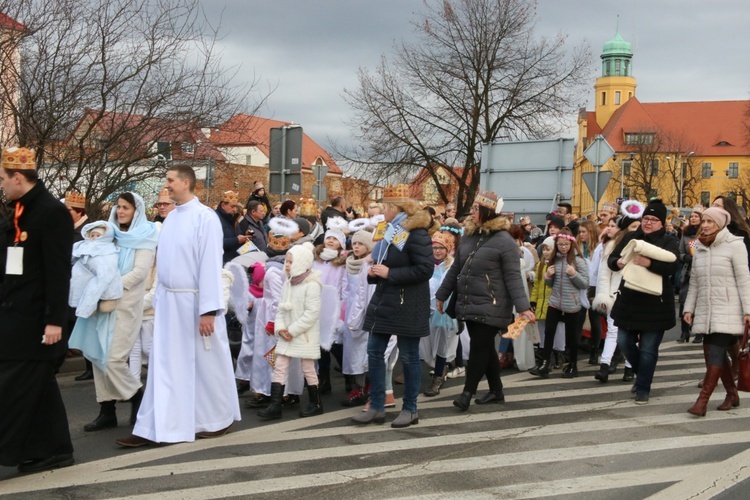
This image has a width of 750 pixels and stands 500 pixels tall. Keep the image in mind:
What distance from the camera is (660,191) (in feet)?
289

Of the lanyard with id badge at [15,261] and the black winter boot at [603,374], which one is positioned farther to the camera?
the black winter boot at [603,374]

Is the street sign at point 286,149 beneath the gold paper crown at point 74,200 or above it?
above

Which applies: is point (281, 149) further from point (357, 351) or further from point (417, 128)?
point (417, 128)

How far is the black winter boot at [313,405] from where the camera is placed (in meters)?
7.99

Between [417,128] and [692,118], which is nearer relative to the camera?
[417,128]

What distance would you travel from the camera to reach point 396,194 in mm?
7875

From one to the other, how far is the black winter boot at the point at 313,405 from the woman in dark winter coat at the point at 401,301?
551 mm

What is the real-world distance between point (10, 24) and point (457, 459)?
9308mm

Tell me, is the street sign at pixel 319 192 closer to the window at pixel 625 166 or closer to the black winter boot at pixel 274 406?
the window at pixel 625 166

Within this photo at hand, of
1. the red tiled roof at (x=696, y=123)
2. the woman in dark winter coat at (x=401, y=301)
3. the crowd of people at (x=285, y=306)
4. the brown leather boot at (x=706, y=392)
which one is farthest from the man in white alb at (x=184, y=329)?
the red tiled roof at (x=696, y=123)

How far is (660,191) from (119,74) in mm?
81499

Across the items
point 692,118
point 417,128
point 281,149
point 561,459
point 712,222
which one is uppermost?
point 692,118

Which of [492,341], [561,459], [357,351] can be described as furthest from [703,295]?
[357,351]

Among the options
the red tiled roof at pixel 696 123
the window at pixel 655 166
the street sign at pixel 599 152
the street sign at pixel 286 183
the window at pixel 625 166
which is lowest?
the street sign at pixel 286 183
